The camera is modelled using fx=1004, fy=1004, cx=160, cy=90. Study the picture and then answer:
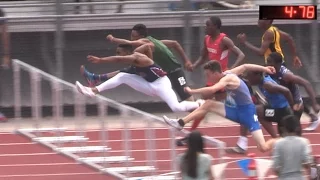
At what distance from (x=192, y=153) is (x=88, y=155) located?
429cm

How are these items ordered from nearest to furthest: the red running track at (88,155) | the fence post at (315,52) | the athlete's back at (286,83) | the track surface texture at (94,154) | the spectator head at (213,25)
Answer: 1. the track surface texture at (94,154)
2. the red running track at (88,155)
3. the athlete's back at (286,83)
4. the spectator head at (213,25)
5. the fence post at (315,52)

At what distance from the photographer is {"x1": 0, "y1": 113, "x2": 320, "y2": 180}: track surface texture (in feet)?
43.0

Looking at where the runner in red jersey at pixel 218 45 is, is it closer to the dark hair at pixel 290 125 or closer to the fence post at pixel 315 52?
the fence post at pixel 315 52

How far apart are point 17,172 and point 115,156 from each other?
67.5 inches

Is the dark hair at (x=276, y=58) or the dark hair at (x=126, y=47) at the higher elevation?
the dark hair at (x=126, y=47)

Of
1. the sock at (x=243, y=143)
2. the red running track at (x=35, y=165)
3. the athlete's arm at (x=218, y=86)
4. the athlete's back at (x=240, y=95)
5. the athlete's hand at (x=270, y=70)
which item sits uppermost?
the athlete's hand at (x=270, y=70)

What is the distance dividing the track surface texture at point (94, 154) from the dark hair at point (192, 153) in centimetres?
235

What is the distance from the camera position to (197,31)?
18578 mm

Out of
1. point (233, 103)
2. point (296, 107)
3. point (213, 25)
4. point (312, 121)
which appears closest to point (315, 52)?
point (312, 121)

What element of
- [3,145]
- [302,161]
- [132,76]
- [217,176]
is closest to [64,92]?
[132,76]

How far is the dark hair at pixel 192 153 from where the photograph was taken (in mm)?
9680

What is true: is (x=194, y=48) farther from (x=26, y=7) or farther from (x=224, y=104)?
(x=224, y=104)

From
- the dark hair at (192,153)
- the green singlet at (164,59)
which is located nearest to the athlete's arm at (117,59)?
the green singlet at (164,59)

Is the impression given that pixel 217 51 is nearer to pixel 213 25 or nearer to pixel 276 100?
pixel 213 25
